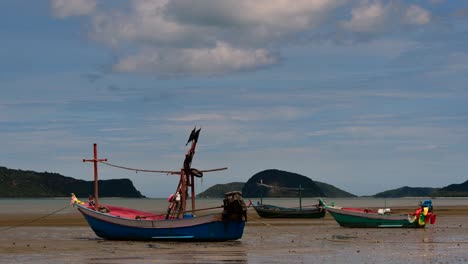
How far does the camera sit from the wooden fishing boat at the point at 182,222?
40500 millimetres

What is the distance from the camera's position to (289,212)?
74500 millimetres

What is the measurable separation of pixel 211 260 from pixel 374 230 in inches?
921

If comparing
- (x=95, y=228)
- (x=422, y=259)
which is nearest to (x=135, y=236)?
(x=95, y=228)

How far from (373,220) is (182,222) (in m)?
18.7

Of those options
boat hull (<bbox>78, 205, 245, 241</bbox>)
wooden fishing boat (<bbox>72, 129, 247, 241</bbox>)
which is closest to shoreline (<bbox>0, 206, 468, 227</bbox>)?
wooden fishing boat (<bbox>72, 129, 247, 241</bbox>)

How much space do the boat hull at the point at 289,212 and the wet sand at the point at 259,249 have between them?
23910mm

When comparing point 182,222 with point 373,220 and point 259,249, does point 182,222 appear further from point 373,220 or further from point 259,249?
point 373,220

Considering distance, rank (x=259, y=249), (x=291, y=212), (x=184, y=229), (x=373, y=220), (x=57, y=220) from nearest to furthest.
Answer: (x=259, y=249) → (x=184, y=229) → (x=373, y=220) → (x=57, y=220) → (x=291, y=212)

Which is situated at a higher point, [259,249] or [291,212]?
[291,212]

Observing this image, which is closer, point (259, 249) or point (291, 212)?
point (259, 249)

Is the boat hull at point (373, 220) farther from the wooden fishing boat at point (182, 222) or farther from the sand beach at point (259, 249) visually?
the wooden fishing boat at point (182, 222)

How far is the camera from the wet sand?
32.1 m

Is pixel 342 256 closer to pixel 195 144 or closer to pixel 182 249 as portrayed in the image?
pixel 182 249

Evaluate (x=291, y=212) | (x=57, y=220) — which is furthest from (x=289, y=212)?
(x=57, y=220)
